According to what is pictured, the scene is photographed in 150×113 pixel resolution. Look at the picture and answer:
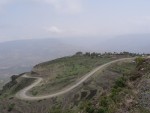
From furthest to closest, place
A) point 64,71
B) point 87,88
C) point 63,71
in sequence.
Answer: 1. point 63,71
2. point 64,71
3. point 87,88

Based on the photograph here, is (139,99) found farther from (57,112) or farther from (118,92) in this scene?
(57,112)

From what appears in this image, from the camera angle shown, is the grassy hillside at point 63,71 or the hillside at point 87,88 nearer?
the hillside at point 87,88

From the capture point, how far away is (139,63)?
117 ft

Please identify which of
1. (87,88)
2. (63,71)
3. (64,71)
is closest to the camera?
(87,88)

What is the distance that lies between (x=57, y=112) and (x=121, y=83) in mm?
12476

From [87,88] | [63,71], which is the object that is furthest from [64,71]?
[87,88]

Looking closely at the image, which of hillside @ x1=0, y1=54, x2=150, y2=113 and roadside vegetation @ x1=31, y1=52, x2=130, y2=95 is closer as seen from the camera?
hillside @ x1=0, y1=54, x2=150, y2=113

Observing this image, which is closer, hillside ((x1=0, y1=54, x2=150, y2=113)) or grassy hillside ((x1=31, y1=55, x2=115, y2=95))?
hillside ((x1=0, y1=54, x2=150, y2=113))

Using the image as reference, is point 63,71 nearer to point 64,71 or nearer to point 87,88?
point 64,71

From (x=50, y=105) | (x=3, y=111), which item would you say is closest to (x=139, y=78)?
(x=50, y=105)

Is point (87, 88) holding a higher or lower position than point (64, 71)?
lower

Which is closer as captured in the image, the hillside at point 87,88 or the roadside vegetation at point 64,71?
the hillside at point 87,88

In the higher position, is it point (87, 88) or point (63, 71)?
point (63, 71)

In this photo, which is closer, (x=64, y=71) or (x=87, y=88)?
(x=87, y=88)
